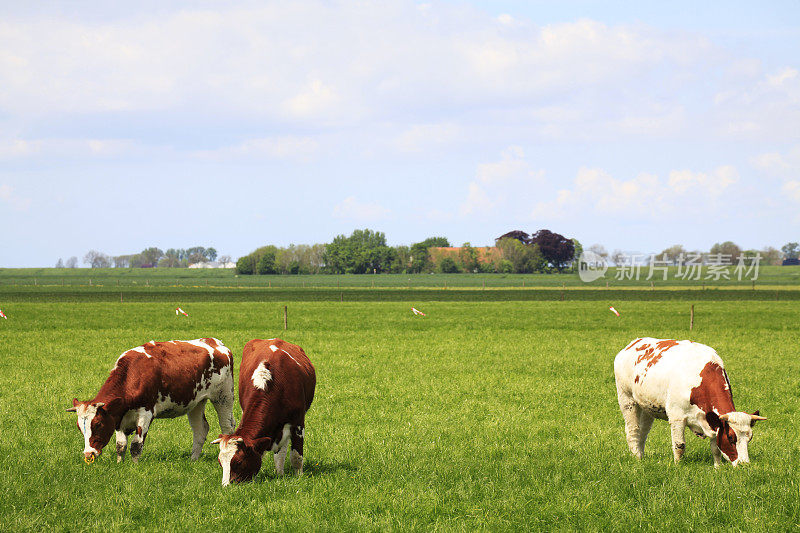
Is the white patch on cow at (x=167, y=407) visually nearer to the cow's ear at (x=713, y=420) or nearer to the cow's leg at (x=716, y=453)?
the cow's ear at (x=713, y=420)

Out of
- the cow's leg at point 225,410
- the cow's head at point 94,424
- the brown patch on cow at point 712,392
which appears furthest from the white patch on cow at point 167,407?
the brown patch on cow at point 712,392

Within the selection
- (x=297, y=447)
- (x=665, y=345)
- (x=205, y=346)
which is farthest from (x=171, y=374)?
(x=665, y=345)

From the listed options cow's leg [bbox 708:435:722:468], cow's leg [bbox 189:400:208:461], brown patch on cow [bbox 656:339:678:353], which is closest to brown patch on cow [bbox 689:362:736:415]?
cow's leg [bbox 708:435:722:468]

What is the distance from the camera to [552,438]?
47.5 feet

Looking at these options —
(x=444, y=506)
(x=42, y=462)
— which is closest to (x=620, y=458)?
(x=444, y=506)

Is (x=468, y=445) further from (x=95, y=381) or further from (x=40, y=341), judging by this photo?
(x=40, y=341)

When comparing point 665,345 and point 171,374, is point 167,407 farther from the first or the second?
point 665,345

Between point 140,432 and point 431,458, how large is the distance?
5138 mm

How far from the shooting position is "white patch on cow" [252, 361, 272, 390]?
Result: 1003 centimetres

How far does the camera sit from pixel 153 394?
36.6 feet

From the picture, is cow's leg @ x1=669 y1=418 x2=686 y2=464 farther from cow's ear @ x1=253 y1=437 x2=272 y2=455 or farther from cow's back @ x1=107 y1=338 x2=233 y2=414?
cow's back @ x1=107 y1=338 x2=233 y2=414

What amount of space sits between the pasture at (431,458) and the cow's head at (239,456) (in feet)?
0.70

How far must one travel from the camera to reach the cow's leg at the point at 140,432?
11.1 metres

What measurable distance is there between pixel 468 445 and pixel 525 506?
4354mm
